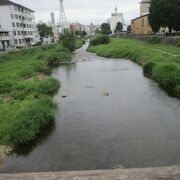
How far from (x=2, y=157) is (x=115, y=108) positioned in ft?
27.5

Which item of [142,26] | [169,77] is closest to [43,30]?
[142,26]

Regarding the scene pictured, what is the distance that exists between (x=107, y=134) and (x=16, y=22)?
2705 inches

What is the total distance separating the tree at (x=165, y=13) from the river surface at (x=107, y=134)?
31.1 metres

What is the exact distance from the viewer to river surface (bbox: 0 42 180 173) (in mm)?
11352

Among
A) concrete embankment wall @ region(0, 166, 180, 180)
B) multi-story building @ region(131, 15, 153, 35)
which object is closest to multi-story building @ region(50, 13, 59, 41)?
multi-story building @ region(131, 15, 153, 35)

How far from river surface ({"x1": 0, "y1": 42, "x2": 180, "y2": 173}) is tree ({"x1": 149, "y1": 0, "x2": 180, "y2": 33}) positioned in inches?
1223

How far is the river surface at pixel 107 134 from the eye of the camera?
1135 centimetres

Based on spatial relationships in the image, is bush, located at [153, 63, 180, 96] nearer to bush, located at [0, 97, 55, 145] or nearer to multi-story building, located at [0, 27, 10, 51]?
bush, located at [0, 97, 55, 145]

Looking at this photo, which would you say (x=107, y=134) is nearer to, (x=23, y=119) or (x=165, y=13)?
(x=23, y=119)

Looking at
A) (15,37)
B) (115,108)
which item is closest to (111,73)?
(115,108)

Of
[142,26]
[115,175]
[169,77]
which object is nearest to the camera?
[115,175]

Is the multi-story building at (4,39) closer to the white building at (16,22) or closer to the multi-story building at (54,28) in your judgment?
the white building at (16,22)

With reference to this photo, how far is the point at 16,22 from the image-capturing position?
76562 millimetres

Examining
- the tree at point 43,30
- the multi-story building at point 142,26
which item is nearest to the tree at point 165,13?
the multi-story building at point 142,26
